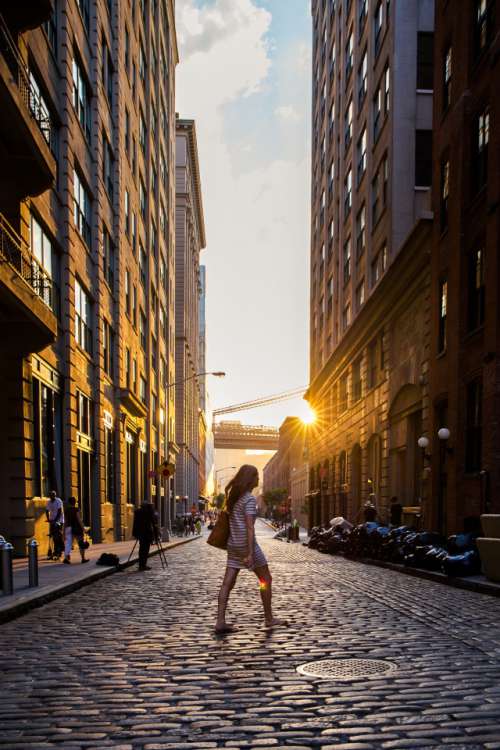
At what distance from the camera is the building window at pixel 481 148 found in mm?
18406

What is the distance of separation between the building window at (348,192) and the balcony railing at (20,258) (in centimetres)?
2264

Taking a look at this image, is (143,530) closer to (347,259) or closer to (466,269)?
(466,269)

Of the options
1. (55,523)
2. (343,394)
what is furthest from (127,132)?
(55,523)

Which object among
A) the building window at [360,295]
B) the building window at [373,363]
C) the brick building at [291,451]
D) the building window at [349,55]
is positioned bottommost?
the brick building at [291,451]

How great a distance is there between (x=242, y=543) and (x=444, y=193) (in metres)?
16.8

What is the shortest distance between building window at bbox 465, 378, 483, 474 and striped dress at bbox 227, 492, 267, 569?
11.6 meters

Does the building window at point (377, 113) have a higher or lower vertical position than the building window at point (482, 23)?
higher

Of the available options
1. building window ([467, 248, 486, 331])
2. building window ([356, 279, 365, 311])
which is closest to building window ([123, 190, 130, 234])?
building window ([356, 279, 365, 311])

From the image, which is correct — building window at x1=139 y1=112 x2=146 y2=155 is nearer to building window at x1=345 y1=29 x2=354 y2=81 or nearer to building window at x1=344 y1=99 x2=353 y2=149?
building window at x1=344 y1=99 x2=353 y2=149

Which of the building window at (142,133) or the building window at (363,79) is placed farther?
the building window at (142,133)

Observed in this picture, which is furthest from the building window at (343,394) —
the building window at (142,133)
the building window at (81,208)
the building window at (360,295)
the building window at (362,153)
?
the building window at (81,208)

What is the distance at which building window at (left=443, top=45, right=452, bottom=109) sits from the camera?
21686mm

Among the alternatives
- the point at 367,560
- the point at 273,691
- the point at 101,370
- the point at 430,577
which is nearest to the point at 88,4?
the point at 101,370

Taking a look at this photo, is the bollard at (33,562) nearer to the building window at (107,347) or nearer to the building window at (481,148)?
the building window at (481,148)
